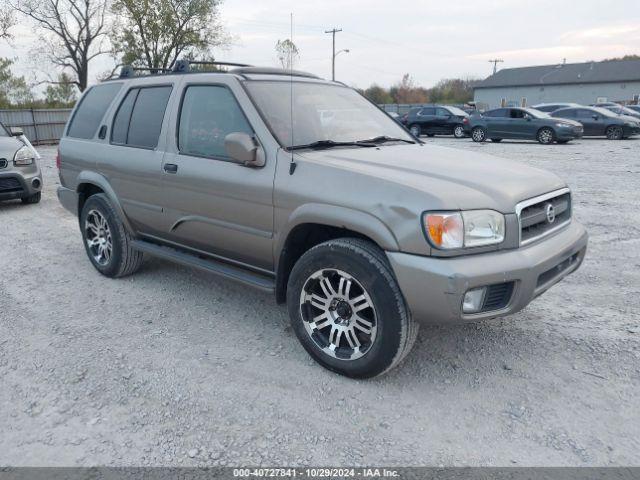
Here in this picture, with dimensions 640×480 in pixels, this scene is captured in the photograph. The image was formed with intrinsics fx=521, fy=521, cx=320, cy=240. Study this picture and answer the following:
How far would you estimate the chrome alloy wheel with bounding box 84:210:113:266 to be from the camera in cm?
509

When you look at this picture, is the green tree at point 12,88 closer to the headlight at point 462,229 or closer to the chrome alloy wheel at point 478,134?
the chrome alloy wheel at point 478,134

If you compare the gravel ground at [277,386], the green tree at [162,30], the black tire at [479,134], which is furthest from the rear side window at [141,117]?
the green tree at [162,30]

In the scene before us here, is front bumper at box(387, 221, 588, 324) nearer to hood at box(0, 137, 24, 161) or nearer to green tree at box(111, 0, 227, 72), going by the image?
hood at box(0, 137, 24, 161)

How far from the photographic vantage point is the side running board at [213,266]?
3654 mm

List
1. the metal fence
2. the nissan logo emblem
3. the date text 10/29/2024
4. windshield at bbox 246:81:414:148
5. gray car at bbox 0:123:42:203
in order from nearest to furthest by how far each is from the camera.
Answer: the date text 10/29/2024
the nissan logo emblem
windshield at bbox 246:81:414:148
gray car at bbox 0:123:42:203
the metal fence

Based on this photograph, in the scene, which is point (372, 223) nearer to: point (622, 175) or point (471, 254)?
point (471, 254)

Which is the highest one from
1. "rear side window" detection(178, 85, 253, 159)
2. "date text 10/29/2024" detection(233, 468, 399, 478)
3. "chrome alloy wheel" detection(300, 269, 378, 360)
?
"rear side window" detection(178, 85, 253, 159)

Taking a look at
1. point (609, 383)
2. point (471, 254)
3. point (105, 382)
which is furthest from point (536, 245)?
point (105, 382)

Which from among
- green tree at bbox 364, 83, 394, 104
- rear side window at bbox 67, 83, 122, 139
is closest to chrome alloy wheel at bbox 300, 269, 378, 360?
Result: rear side window at bbox 67, 83, 122, 139

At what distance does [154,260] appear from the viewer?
5.72 meters

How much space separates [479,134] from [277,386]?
20022 mm

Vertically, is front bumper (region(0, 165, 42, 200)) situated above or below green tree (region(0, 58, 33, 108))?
below

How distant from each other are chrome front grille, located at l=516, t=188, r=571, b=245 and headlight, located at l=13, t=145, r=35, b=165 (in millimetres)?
8119

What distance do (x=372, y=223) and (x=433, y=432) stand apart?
3.81 feet
